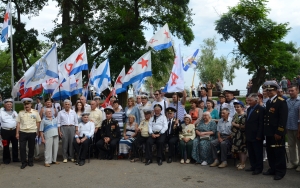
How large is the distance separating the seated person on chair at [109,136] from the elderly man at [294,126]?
4.60m

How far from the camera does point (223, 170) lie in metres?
8.09

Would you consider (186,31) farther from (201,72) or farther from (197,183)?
(201,72)

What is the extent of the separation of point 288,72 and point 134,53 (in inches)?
1436

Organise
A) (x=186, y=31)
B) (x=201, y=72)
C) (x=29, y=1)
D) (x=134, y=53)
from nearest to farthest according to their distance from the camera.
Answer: (x=134, y=53) → (x=186, y=31) → (x=29, y=1) → (x=201, y=72)

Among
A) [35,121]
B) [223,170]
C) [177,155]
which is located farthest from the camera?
[177,155]

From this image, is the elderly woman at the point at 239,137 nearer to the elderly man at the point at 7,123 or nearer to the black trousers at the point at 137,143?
the black trousers at the point at 137,143

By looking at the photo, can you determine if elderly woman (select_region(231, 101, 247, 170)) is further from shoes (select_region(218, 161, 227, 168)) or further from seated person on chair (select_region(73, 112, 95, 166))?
seated person on chair (select_region(73, 112, 95, 166))

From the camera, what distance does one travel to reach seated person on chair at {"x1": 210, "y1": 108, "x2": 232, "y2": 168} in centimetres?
852

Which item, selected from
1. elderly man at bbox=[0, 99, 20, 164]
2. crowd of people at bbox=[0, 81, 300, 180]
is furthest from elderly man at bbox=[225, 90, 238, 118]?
elderly man at bbox=[0, 99, 20, 164]

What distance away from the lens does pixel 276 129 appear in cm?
710

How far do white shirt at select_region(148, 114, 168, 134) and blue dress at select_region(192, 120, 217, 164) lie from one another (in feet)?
2.98

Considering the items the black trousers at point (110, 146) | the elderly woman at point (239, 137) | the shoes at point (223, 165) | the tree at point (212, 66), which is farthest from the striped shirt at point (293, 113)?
the tree at point (212, 66)

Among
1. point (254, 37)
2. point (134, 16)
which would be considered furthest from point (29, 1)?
point (254, 37)

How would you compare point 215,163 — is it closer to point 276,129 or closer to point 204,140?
point 204,140
